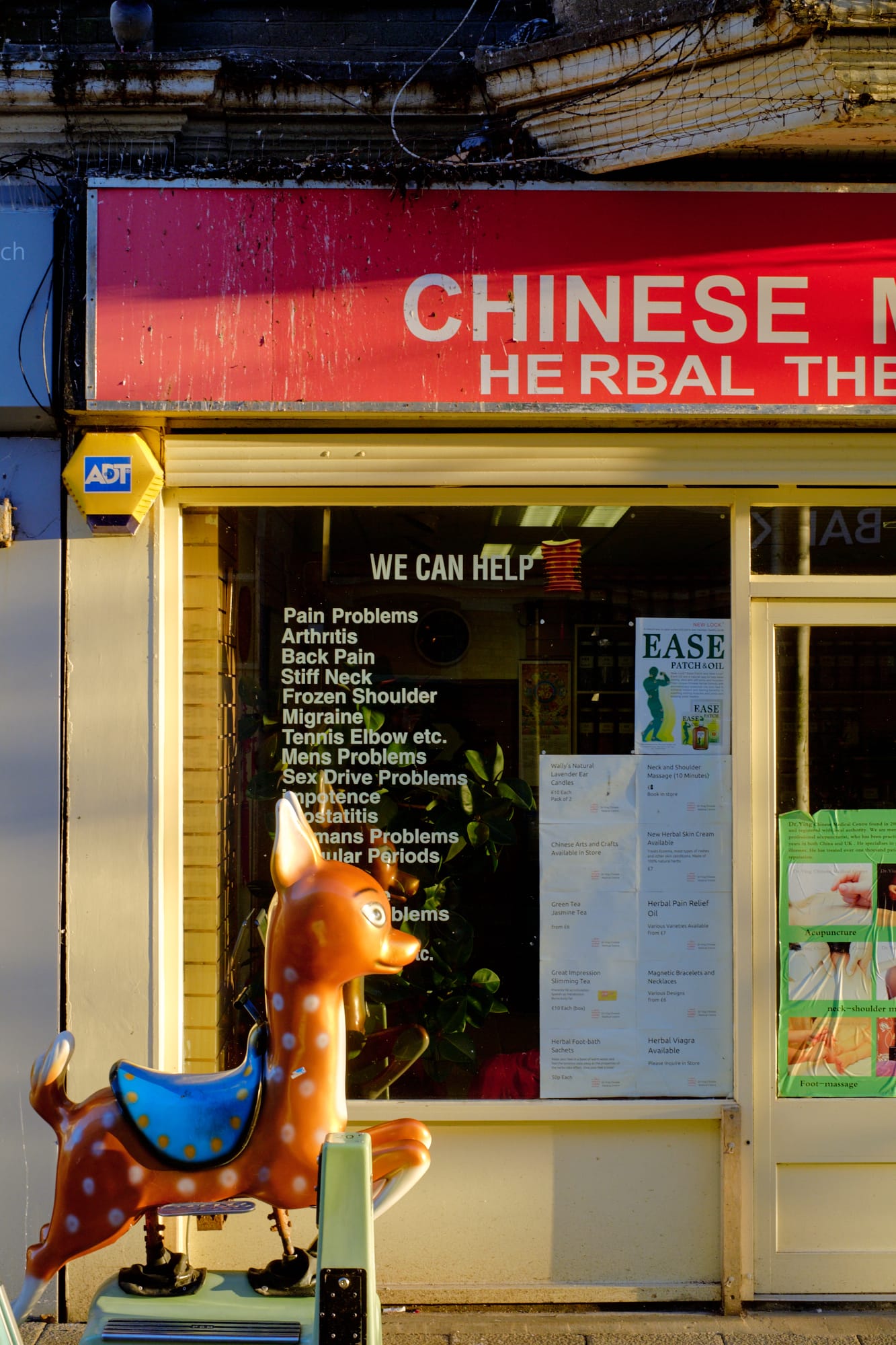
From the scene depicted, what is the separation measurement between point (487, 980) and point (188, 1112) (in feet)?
5.01

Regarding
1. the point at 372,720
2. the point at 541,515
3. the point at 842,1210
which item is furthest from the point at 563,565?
the point at 842,1210

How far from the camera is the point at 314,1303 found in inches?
92.4

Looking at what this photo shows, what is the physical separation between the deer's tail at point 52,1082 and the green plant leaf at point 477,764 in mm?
1737

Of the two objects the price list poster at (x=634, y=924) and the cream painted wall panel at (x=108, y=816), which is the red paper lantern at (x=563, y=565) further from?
the cream painted wall panel at (x=108, y=816)

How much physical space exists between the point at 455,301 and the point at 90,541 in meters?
1.53

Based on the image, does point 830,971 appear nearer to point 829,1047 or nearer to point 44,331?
point 829,1047

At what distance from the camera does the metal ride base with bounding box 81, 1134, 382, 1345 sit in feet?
6.61

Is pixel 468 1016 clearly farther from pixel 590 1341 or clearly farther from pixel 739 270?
pixel 739 270

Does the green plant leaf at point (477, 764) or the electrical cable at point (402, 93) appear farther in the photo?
the green plant leaf at point (477, 764)

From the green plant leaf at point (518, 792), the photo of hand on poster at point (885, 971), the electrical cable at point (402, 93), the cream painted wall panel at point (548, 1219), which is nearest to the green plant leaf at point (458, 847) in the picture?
the green plant leaf at point (518, 792)

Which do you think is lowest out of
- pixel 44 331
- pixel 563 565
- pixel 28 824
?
pixel 28 824

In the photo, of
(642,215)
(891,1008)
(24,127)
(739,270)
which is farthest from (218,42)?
(891,1008)

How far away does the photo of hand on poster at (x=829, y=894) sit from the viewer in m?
4.03

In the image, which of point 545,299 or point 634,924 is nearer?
point 545,299
